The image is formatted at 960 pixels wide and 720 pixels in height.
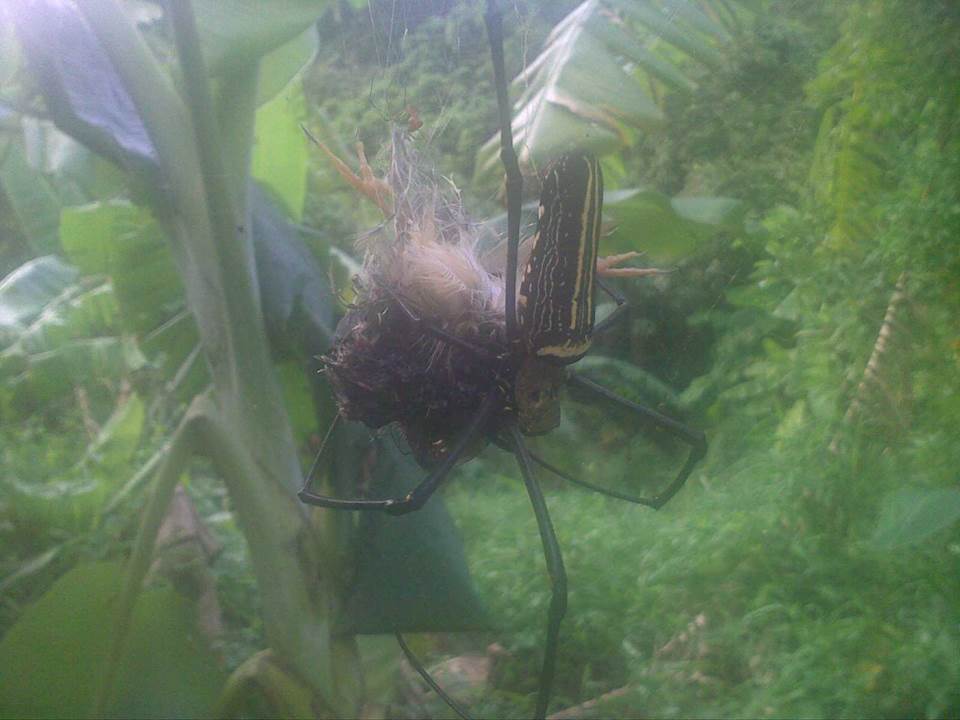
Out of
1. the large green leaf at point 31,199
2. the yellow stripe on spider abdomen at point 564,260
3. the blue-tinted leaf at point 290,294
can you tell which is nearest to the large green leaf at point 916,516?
the yellow stripe on spider abdomen at point 564,260

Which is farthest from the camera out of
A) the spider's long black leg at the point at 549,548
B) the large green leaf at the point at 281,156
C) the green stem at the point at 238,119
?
the large green leaf at the point at 281,156

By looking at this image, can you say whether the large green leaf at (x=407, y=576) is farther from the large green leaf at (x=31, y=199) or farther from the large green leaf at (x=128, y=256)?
the large green leaf at (x=31, y=199)

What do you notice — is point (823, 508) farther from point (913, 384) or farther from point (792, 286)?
point (792, 286)

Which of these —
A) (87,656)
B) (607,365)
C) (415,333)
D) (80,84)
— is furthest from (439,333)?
(87,656)

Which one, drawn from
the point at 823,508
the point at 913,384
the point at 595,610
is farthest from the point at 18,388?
the point at 913,384

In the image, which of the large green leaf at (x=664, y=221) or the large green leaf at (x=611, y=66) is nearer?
the large green leaf at (x=611, y=66)

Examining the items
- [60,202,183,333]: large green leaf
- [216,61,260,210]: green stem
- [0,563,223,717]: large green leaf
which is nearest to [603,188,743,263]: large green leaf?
[216,61,260,210]: green stem

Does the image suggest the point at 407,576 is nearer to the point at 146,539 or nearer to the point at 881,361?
the point at 146,539

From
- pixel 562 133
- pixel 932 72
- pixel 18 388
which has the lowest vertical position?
pixel 18 388
